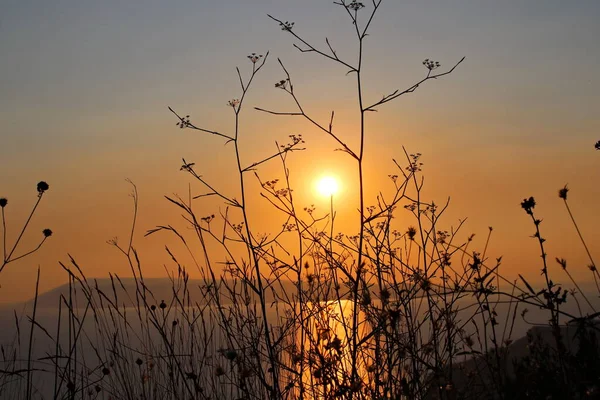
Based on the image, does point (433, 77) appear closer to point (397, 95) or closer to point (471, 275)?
point (397, 95)

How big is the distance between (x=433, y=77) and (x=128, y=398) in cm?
253

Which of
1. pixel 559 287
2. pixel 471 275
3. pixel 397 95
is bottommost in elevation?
pixel 559 287

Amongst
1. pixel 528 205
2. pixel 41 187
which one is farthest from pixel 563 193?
pixel 41 187

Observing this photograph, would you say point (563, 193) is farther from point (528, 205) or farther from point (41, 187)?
point (41, 187)

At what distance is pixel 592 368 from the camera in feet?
8.38

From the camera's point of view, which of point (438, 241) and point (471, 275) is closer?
point (471, 275)

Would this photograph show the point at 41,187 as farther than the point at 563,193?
Yes

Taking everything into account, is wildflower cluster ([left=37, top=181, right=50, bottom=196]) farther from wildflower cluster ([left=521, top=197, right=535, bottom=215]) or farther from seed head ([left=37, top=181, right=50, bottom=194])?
wildflower cluster ([left=521, top=197, right=535, bottom=215])

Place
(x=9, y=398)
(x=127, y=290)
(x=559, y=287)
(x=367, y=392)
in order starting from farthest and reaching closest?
(x=9, y=398) → (x=127, y=290) → (x=367, y=392) → (x=559, y=287)

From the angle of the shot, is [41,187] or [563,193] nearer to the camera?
[563,193]

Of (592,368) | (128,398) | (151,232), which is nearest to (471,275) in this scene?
(592,368)

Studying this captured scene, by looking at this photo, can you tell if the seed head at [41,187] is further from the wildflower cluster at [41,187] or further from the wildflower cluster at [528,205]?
the wildflower cluster at [528,205]

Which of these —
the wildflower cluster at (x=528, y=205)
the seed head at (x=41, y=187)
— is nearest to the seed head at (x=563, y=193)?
the wildflower cluster at (x=528, y=205)

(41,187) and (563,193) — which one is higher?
(41,187)
